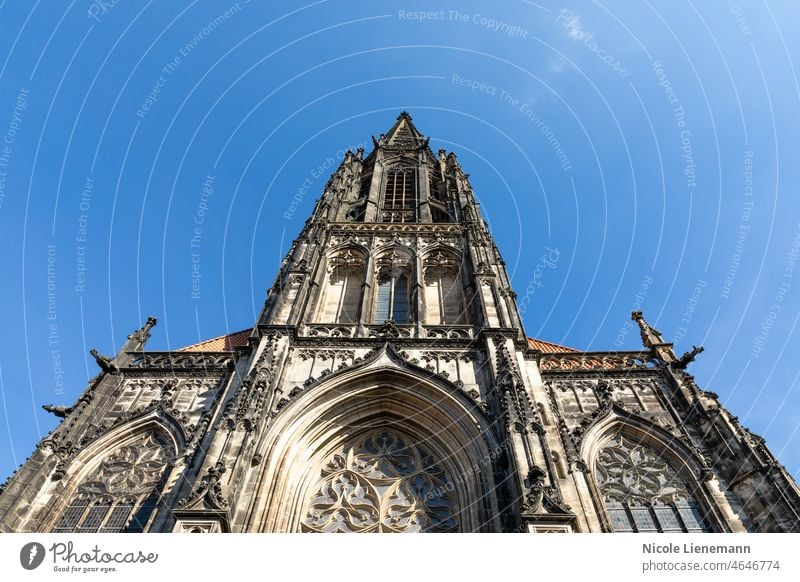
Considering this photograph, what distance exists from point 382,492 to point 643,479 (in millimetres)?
5781

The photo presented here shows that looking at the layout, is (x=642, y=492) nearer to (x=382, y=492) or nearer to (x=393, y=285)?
(x=382, y=492)

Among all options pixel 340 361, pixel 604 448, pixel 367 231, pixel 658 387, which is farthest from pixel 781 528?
pixel 367 231

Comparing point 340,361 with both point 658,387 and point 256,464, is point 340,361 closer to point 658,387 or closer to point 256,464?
point 256,464

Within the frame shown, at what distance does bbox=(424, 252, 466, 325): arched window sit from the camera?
17.0 m

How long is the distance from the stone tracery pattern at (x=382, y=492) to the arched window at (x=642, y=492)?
11.6 ft

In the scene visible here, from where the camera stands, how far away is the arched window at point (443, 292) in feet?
55.9

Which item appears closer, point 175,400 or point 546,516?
point 546,516

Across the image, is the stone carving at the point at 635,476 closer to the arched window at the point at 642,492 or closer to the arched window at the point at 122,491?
the arched window at the point at 642,492

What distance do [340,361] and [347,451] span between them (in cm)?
224

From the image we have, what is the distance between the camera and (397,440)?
13203mm

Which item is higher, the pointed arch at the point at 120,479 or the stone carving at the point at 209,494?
the pointed arch at the point at 120,479

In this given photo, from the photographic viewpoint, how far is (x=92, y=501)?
1165cm
